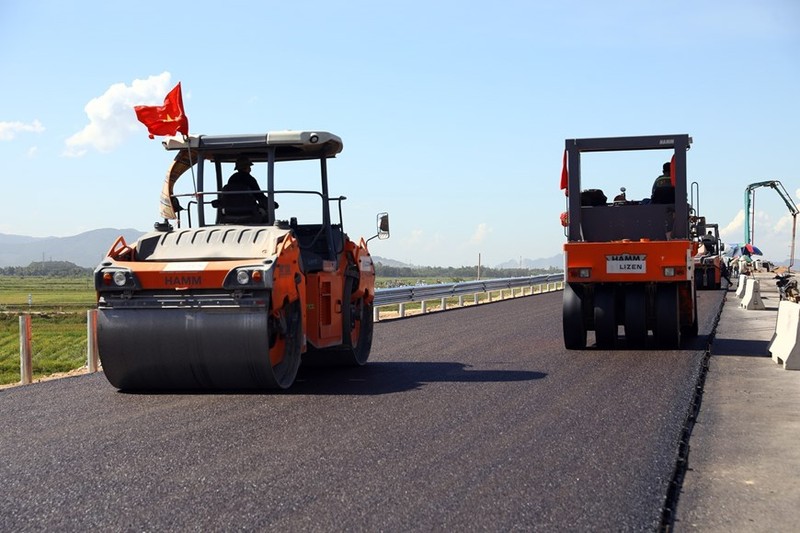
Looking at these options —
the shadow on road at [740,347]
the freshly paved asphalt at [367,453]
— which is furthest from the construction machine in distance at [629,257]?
the freshly paved asphalt at [367,453]

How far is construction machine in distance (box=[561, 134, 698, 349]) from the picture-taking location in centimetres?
1314

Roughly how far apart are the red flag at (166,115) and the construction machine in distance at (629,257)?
5.94 metres

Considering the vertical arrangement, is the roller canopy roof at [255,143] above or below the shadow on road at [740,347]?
above

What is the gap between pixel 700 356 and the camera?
1233 centimetres

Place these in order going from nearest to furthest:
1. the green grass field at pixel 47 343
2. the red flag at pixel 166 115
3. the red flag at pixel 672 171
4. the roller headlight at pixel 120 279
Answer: the roller headlight at pixel 120 279 → the red flag at pixel 166 115 → the red flag at pixel 672 171 → the green grass field at pixel 47 343

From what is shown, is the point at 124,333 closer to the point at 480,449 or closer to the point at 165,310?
the point at 165,310

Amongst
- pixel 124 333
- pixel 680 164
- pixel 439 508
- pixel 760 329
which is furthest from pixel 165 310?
pixel 760 329

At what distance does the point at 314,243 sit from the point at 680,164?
19.9 feet

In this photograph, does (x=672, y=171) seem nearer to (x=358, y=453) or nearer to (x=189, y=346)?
(x=189, y=346)

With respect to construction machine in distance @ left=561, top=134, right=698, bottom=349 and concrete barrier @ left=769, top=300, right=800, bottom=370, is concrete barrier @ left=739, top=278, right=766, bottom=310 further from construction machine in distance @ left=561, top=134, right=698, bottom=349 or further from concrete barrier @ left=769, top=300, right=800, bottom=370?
concrete barrier @ left=769, top=300, right=800, bottom=370

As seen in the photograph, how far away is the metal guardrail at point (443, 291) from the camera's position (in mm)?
21883

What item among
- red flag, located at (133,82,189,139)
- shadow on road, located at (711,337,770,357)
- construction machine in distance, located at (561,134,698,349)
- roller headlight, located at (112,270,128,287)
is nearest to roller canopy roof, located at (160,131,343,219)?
red flag, located at (133,82,189,139)

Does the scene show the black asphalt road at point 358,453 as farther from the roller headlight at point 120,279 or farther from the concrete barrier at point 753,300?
the concrete barrier at point 753,300

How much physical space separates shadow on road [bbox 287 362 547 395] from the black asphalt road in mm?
33
